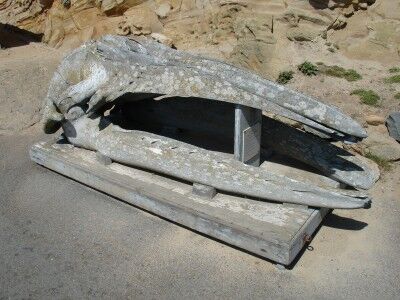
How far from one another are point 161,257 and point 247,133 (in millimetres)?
1753

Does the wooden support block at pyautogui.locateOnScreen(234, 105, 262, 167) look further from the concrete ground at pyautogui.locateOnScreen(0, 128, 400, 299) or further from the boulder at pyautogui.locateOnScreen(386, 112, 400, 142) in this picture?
the boulder at pyautogui.locateOnScreen(386, 112, 400, 142)

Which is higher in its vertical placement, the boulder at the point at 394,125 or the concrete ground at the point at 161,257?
the boulder at the point at 394,125

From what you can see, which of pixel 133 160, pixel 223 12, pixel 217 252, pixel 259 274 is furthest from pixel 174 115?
pixel 223 12

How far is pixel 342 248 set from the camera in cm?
557

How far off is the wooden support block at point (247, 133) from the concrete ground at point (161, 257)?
1114 millimetres

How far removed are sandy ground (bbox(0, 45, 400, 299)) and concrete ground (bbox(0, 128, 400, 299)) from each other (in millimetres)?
11

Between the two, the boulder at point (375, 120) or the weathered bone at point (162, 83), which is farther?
the boulder at point (375, 120)

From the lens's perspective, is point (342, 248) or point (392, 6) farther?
point (392, 6)

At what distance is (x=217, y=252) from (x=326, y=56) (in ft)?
17.2

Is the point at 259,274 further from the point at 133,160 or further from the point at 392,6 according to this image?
the point at 392,6

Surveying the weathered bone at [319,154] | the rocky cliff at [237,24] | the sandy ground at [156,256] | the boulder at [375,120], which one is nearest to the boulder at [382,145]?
the boulder at [375,120]

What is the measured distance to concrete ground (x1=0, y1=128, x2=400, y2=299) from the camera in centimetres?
506

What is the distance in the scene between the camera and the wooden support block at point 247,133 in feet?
18.1

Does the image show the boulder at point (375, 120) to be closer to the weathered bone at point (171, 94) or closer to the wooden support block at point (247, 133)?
the wooden support block at point (247, 133)
